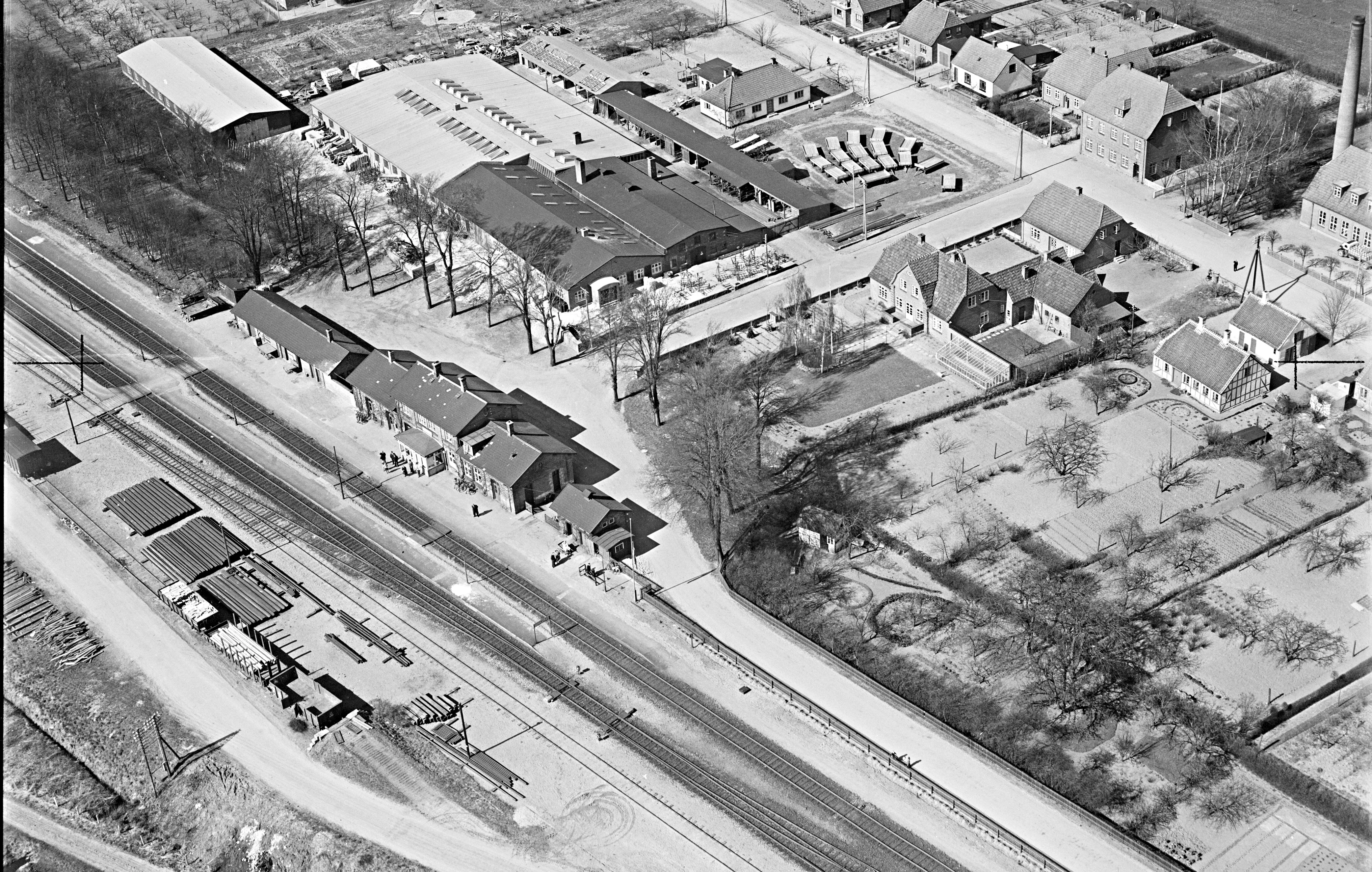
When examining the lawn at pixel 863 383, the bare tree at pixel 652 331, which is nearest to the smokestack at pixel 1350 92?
the lawn at pixel 863 383

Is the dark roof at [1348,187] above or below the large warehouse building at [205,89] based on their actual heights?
above

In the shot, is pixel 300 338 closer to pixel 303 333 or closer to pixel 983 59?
pixel 303 333

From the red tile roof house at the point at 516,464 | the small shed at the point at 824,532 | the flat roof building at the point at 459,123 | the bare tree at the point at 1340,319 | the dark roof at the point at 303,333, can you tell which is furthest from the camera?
the flat roof building at the point at 459,123

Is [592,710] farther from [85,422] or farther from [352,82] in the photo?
[352,82]

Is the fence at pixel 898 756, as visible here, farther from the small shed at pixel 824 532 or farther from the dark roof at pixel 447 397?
the dark roof at pixel 447 397

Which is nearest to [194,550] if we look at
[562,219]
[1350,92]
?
[562,219]

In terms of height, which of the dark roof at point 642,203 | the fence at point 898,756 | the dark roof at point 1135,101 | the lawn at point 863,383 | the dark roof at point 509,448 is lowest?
the fence at point 898,756

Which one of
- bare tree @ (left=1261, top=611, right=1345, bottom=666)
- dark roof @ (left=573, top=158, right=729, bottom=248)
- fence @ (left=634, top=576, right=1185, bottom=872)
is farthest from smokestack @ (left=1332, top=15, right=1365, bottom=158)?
fence @ (left=634, top=576, right=1185, bottom=872)
